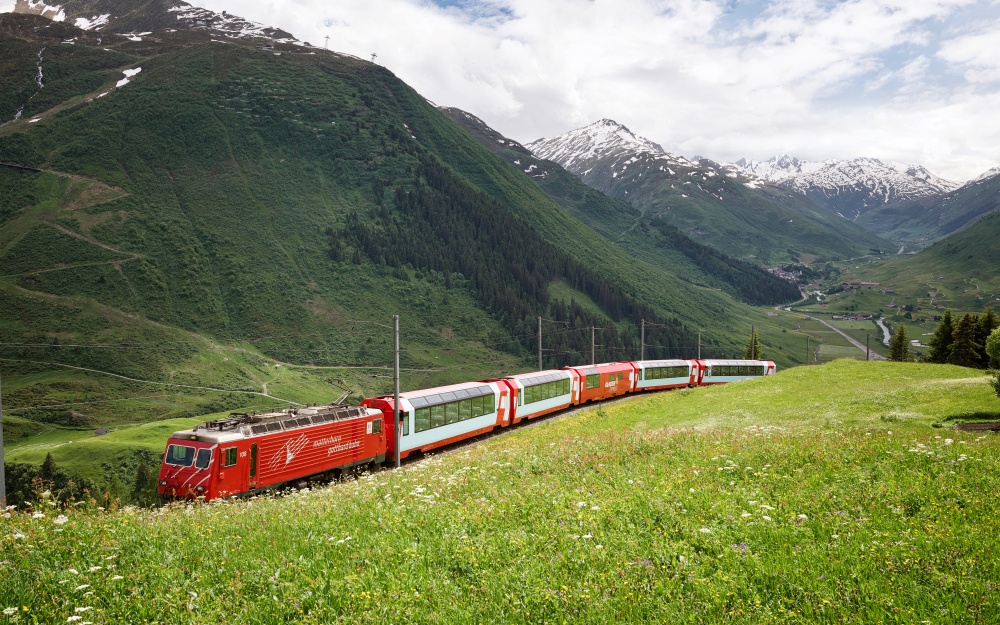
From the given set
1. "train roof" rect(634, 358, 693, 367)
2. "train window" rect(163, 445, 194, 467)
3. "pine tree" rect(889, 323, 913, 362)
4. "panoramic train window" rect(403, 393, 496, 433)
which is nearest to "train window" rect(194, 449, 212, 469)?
"train window" rect(163, 445, 194, 467)

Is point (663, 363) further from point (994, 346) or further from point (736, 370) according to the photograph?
point (994, 346)

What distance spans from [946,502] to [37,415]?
179m

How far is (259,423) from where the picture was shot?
27.7 metres

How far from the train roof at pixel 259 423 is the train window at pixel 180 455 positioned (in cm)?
46

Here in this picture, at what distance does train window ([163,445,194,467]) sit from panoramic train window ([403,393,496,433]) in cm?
1336

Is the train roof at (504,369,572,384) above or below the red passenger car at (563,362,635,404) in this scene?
above

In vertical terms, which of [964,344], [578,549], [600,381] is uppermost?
[578,549]

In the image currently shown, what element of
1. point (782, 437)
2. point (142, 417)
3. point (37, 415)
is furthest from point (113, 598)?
point (37, 415)

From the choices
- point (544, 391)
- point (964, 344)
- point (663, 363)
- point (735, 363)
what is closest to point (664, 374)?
point (663, 363)

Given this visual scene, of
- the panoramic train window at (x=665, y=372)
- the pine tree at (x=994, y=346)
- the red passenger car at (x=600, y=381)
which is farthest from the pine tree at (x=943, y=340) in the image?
the pine tree at (x=994, y=346)

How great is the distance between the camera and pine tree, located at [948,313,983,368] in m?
72.5

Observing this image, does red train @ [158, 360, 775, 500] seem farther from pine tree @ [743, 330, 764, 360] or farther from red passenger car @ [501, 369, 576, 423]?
pine tree @ [743, 330, 764, 360]

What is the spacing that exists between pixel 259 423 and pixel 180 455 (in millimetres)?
3477

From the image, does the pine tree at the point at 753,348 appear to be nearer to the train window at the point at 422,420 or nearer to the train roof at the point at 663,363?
the train roof at the point at 663,363
